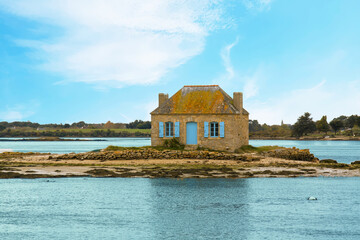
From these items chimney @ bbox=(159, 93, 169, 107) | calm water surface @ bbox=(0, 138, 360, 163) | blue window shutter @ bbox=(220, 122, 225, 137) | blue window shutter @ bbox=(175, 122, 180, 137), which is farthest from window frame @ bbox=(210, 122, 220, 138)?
calm water surface @ bbox=(0, 138, 360, 163)

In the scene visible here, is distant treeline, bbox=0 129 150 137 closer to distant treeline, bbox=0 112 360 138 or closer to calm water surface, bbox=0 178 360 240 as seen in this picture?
distant treeline, bbox=0 112 360 138

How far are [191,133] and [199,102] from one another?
3.04 meters

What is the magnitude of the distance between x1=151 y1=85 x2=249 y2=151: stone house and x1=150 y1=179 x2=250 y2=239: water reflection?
10.7 m

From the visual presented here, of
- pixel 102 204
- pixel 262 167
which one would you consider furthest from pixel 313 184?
pixel 102 204

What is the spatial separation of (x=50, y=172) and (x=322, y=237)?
65.0ft

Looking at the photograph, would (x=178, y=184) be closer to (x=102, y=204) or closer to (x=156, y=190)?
(x=156, y=190)

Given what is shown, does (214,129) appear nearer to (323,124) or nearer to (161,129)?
(161,129)

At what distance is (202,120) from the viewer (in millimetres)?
35250

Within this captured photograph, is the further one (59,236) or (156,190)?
(156,190)

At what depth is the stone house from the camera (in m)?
34.9

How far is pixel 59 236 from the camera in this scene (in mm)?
13203

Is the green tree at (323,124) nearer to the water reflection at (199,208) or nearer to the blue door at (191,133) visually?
the blue door at (191,133)

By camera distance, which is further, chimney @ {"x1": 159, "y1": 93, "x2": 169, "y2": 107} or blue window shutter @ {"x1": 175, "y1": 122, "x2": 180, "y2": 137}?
chimney @ {"x1": 159, "y1": 93, "x2": 169, "y2": 107}

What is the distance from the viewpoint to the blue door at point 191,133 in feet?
116
